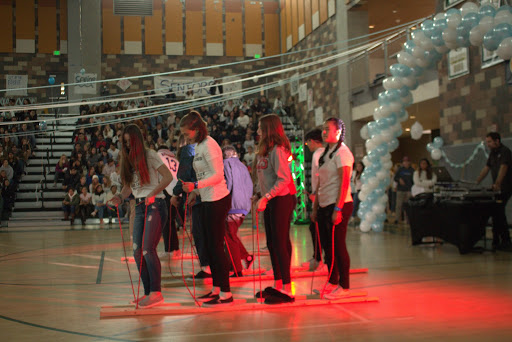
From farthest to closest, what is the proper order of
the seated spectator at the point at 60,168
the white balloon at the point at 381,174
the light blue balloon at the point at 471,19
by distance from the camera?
the seated spectator at the point at 60,168 < the white balloon at the point at 381,174 < the light blue balloon at the point at 471,19

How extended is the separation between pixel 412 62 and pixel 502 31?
2441mm

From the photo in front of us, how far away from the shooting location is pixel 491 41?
7.71 metres

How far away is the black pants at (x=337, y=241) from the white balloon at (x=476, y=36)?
15.2ft

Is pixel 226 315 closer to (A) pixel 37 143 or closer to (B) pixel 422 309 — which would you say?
(B) pixel 422 309

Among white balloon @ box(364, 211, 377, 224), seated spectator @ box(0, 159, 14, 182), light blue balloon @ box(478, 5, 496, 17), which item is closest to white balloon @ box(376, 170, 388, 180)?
white balloon @ box(364, 211, 377, 224)

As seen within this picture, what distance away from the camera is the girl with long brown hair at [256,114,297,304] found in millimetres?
4574

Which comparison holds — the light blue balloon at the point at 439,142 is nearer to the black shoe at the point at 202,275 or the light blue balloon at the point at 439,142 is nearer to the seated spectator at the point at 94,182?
the black shoe at the point at 202,275

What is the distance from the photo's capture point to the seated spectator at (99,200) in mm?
15250

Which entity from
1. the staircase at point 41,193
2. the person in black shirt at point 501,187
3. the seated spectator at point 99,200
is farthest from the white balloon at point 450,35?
the seated spectator at point 99,200

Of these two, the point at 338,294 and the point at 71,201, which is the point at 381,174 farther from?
the point at 71,201

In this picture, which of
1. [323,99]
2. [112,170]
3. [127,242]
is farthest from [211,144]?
[323,99]

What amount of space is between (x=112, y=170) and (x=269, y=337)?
1320 centimetres

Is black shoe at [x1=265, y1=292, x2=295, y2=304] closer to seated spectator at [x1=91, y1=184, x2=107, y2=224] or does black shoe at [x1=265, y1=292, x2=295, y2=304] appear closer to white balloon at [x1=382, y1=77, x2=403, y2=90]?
white balloon at [x1=382, y1=77, x2=403, y2=90]

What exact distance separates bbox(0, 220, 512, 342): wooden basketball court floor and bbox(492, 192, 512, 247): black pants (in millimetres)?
431
